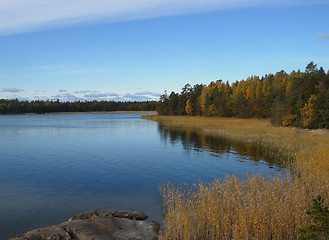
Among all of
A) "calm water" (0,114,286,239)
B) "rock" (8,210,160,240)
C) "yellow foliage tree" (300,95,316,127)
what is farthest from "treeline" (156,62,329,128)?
"rock" (8,210,160,240)

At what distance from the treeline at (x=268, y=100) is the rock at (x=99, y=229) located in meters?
45.3

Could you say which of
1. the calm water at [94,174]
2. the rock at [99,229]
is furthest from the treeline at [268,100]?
the rock at [99,229]

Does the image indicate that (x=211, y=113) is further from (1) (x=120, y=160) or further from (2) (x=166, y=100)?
(1) (x=120, y=160)

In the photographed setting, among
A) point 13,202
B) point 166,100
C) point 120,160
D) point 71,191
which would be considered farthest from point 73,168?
point 166,100

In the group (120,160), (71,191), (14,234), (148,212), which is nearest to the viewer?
(14,234)

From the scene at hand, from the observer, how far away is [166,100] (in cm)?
15375

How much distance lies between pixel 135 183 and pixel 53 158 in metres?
14.3

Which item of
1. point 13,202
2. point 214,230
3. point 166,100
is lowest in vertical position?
point 13,202

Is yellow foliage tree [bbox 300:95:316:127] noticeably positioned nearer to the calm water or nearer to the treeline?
the treeline

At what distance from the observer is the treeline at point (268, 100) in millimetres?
50925

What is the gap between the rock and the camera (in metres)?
10.5

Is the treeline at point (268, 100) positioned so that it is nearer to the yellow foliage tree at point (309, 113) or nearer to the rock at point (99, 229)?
the yellow foliage tree at point (309, 113)

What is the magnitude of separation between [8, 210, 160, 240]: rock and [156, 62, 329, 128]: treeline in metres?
45.3

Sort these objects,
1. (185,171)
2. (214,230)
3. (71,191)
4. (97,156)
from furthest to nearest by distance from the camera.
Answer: (97,156) < (185,171) < (71,191) < (214,230)
